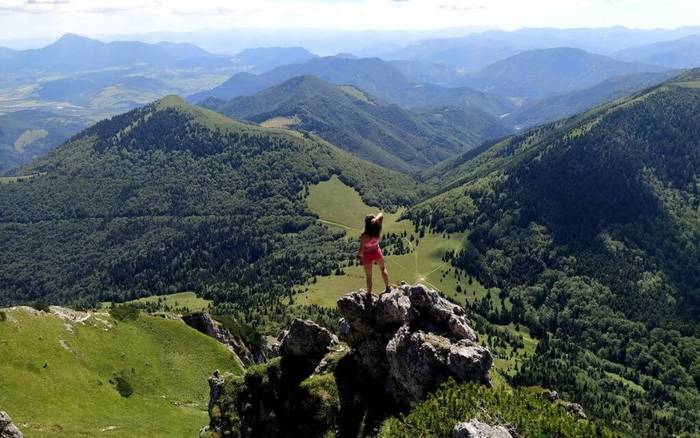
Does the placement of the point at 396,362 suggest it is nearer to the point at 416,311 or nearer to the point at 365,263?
the point at 416,311

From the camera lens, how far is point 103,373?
108 metres

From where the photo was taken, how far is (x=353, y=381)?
2554 inches

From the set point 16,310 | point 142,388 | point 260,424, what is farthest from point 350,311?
point 16,310

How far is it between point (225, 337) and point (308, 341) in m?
88.4

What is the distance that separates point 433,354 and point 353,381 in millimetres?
12344

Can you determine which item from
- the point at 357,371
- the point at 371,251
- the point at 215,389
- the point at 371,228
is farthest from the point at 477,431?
the point at 215,389

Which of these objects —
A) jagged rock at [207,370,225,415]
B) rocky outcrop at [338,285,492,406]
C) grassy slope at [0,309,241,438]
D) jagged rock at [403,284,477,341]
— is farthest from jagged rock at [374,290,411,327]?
grassy slope at [0,309,241,438]

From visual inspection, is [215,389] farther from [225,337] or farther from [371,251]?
[225,337]

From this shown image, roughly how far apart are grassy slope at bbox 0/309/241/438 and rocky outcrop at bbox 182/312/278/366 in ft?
41.2

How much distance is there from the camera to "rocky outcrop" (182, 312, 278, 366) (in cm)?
15038

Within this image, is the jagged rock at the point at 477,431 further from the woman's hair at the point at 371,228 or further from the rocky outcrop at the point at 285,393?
the rocky outcrop at the point at 285,393

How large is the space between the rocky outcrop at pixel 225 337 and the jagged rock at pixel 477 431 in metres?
104

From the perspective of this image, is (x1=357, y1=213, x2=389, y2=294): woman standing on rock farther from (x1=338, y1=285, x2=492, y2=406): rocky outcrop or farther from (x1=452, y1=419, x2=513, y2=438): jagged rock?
(x1=452, y1=419, x2=513, y2=438): jagged rock

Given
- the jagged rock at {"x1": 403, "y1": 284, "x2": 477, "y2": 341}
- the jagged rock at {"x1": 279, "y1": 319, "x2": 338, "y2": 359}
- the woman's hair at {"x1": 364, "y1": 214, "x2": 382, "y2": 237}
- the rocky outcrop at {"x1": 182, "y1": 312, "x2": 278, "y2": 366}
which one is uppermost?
the woman's hair at {"x1": 364, "y1": 214, "x2": 382, "y2": 237}
